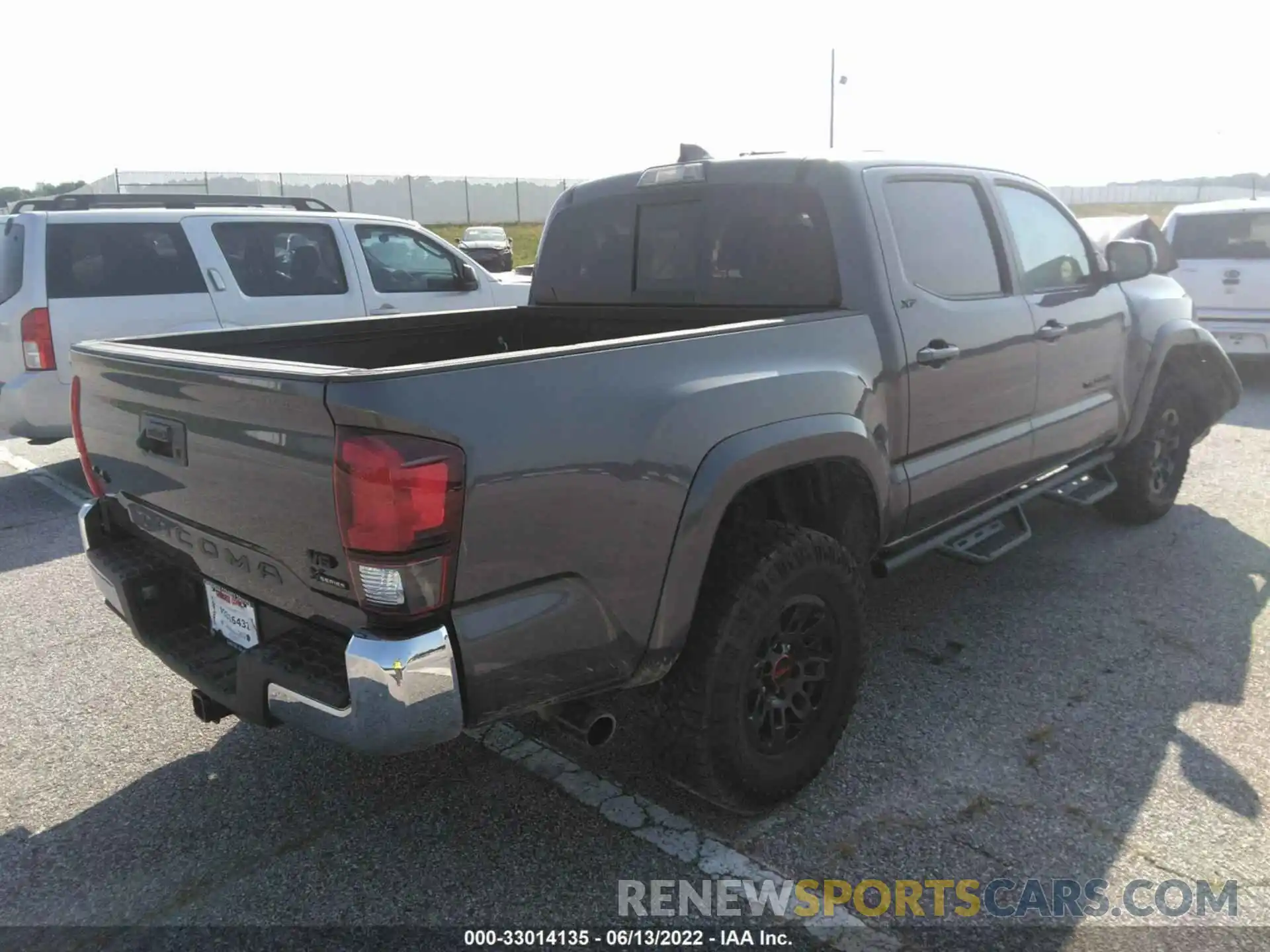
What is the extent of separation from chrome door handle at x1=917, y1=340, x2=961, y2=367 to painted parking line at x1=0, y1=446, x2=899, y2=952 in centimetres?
174

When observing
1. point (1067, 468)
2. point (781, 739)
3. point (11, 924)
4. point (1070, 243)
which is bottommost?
point (11, 924)

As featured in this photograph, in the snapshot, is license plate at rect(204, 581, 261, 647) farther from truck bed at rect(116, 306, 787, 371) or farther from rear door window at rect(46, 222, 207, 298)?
rear door window at rect(46, 222, 207, 298)

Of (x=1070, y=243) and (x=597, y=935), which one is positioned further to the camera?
(x=1070, y=243)

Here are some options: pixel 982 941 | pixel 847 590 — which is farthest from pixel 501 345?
pixel 982 941

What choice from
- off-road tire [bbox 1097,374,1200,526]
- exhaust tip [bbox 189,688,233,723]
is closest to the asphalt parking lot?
exhaust tip [bbox 189,688,233,723]

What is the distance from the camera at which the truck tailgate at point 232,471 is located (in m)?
2.10

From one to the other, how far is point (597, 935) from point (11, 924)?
1.51 m

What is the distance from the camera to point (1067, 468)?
4.61 metres

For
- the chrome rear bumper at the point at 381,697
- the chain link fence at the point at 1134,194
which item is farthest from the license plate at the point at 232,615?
the chain link fence at the point at 1134,194

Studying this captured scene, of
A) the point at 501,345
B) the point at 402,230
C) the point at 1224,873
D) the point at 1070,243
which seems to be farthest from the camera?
the point at 402,230

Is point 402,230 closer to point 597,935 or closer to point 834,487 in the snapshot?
point 834,487

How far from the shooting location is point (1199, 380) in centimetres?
543

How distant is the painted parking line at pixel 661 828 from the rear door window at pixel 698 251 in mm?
1740

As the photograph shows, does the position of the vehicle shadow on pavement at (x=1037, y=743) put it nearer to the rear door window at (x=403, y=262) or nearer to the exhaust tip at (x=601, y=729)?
the exhaust tip at (x=601, y=729)
